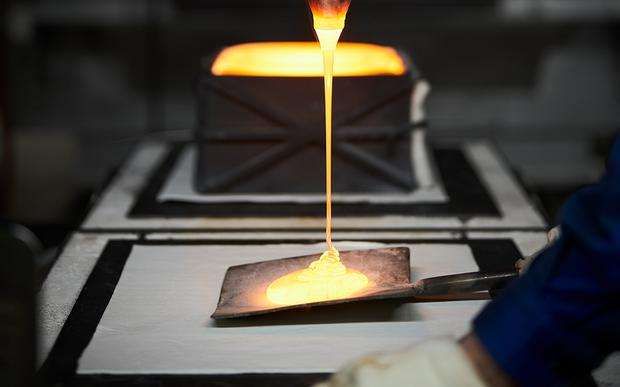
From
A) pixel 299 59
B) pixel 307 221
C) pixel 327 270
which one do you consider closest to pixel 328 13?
pixel 327 270

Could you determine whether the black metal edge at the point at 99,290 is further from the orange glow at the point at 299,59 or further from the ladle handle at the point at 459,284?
the orange glow at the point at 299,59

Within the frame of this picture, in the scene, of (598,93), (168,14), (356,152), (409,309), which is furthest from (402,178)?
(598,93)

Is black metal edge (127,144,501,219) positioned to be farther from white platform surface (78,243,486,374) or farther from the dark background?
the dark background

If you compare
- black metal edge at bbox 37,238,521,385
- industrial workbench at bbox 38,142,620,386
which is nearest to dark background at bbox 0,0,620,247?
industrial workbench at bbox 38,142,620,386

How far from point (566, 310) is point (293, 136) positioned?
3.83ft

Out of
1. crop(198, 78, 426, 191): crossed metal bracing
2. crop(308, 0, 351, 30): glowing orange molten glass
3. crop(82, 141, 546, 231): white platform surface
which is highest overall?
crop(198, 78, 426, 191): crossed metal bracing

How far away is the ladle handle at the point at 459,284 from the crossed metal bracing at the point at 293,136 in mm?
683

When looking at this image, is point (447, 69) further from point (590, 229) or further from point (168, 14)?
point (590, 229)

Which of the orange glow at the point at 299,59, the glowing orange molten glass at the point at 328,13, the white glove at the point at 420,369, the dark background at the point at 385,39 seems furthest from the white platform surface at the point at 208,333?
the dark background at the point at 385,39

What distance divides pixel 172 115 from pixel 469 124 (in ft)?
4.53

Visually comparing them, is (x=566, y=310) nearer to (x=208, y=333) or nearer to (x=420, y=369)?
(x=420, y=369)

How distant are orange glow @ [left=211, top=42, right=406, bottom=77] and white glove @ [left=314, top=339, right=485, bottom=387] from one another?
1200mm

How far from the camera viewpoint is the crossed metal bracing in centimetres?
204

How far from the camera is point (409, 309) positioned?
4.76 feet
